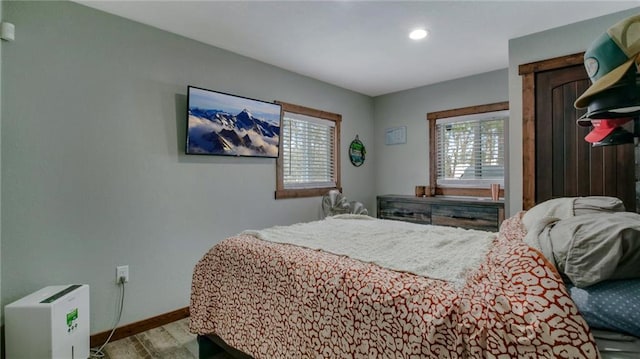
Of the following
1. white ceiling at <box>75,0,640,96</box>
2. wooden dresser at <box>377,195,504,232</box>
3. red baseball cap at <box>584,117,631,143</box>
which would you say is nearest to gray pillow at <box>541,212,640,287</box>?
red baseball cap at <box>584,117,631,143</box>

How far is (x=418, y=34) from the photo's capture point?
274 centimetres

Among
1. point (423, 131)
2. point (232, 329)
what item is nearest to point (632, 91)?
point (232, 329)

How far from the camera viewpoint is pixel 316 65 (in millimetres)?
3510

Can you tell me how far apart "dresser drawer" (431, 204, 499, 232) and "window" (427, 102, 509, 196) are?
0.57 m

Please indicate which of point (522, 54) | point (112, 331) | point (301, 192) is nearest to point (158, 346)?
point (112, 331)

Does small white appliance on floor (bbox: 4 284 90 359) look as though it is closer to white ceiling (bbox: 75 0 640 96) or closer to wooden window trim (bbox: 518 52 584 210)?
white ceiling (bbox: 75 0 640 96)

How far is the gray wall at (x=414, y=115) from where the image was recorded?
3820 mm

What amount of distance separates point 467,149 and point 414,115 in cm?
89

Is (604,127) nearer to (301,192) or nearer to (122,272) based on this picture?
(301,192)

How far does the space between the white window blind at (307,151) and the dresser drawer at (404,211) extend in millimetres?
769

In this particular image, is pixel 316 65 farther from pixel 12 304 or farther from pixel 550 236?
pixel 12 304

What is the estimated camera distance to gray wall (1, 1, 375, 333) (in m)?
2.01

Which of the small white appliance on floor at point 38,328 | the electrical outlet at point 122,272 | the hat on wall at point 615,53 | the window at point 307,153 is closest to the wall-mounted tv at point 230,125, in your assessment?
the window at point 307,153

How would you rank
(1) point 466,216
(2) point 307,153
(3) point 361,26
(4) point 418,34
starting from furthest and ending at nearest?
(2) point 307,153, (1) point 466,216, (4) point 418,34, (3) point 361,26
